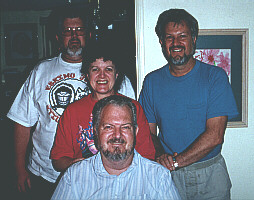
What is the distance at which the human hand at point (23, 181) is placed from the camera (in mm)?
1908

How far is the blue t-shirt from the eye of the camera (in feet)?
5.16

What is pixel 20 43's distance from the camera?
21.7ft

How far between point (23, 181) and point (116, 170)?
3.03 feet

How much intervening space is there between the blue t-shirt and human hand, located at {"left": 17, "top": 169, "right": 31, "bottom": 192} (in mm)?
1106

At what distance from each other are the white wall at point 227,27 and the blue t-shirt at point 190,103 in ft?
1.18

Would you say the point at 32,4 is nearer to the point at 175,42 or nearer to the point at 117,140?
the point at 175,42

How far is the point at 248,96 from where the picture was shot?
2.12 m

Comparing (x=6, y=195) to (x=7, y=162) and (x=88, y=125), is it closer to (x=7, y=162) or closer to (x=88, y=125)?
(x=7, y=162)

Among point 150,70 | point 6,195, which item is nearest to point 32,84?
point 150,70

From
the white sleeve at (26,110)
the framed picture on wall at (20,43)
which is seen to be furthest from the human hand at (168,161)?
the framed picture on wall at (20,43)

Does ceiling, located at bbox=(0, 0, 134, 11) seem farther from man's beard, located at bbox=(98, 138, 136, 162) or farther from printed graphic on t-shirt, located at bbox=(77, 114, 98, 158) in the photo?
man's beard, located at bbox=(98, 138, 136, 162)

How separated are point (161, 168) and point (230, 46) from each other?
50.0 inches

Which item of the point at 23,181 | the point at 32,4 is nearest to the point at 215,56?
the point at 23,181

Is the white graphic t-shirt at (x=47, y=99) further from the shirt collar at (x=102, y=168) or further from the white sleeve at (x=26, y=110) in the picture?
the shirt collar at (x=102, y=168)
